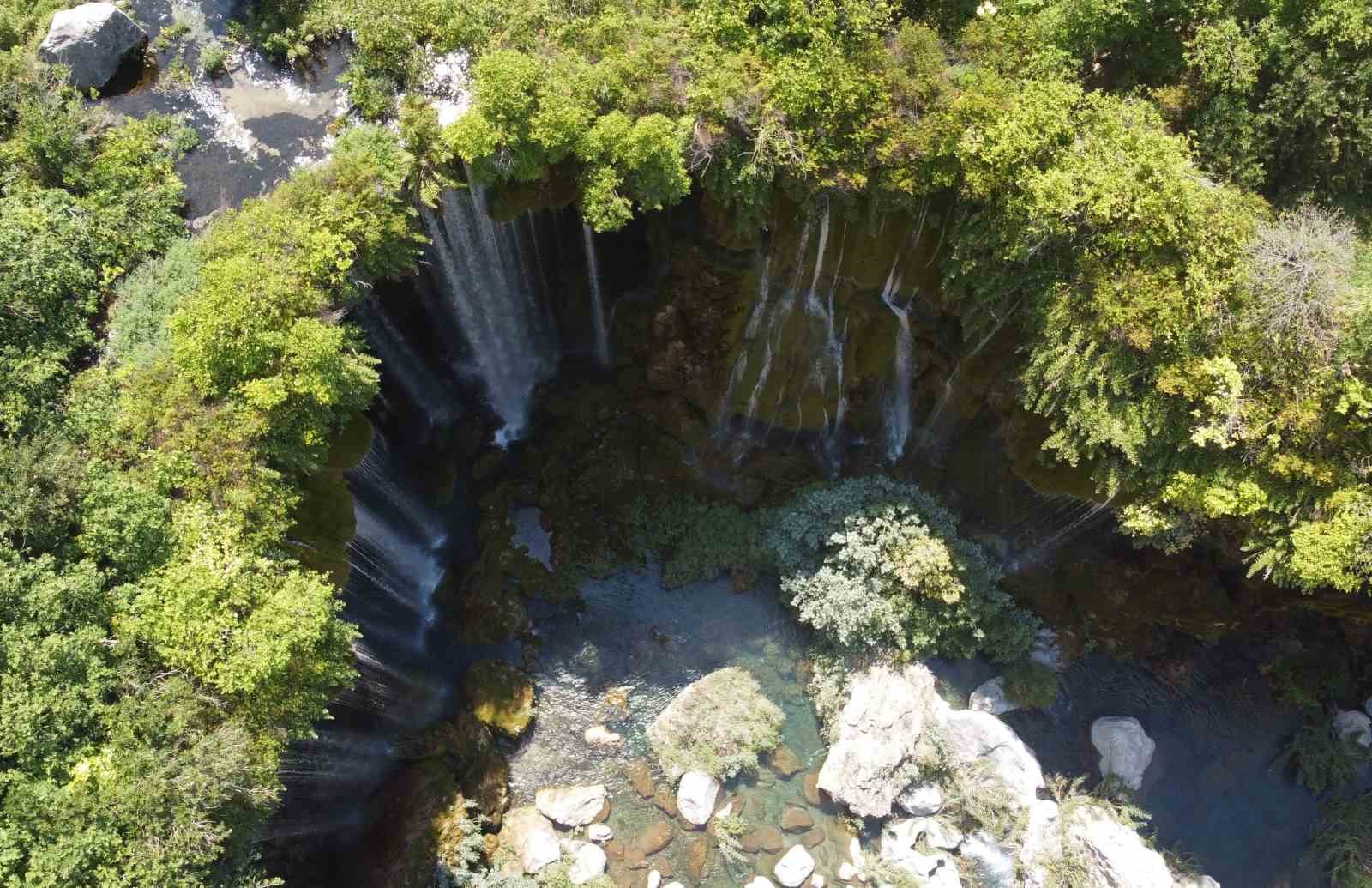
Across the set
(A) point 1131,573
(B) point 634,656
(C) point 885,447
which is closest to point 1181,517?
(A) point 1131,573

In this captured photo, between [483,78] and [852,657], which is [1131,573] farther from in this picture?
[483,78]

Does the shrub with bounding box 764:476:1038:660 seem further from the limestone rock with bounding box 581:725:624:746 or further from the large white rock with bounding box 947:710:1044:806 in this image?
the limestone rock with bounding box 581:725:624:746

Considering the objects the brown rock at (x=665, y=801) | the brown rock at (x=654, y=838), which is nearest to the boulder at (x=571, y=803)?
the brown rock at (x=654, y=838)

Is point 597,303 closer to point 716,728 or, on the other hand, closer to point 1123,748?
point 716,728

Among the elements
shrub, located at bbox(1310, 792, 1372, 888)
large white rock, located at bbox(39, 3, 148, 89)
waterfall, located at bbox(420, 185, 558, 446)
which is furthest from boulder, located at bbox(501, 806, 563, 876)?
large white rock, located at bbox(39, 3, 148, 89)

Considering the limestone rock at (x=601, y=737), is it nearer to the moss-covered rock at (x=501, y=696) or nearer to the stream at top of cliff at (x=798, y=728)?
the stream at top of cliff at (x=798, y=728)
